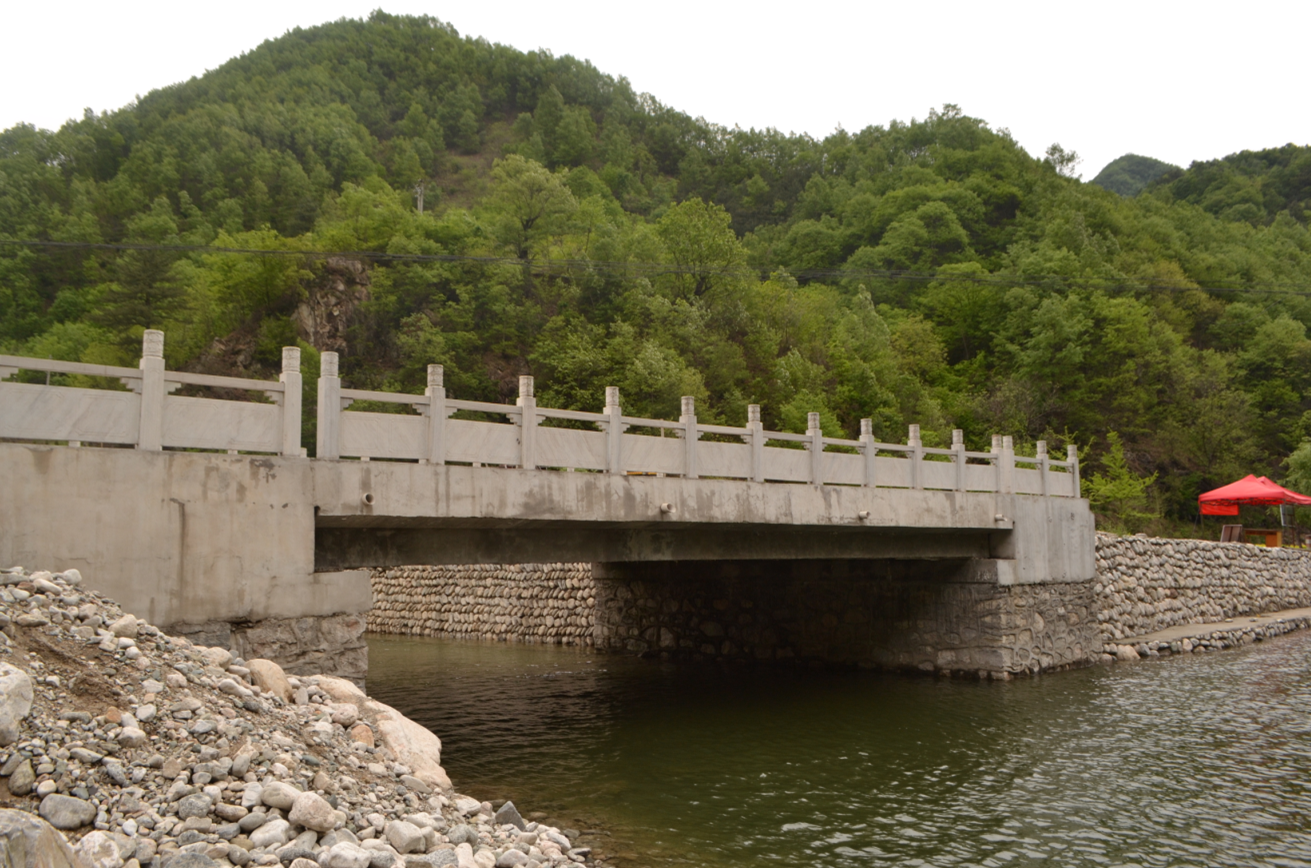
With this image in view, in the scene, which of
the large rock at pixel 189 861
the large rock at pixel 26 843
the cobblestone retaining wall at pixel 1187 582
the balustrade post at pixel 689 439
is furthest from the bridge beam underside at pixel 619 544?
the large rock at pixel 26 843

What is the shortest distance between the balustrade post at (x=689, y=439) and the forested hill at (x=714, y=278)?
1652cm

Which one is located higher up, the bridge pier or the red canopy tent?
the red canopy tent

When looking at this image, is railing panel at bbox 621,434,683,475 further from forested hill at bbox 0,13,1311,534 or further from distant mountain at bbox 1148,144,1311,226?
distant mountain at bbox 1148,144,1311,226

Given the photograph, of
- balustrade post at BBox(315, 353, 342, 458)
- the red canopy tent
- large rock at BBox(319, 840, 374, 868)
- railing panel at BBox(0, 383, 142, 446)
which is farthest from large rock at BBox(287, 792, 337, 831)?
the red canopy tent

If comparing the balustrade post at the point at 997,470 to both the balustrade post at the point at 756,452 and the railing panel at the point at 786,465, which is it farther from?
the balustrade post at the point at 756,452

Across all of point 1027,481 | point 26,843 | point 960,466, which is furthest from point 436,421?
point 1027,481

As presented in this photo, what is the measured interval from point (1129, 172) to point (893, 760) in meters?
158

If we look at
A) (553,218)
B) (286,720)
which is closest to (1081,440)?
(553,218)

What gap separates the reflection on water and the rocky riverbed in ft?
8.12

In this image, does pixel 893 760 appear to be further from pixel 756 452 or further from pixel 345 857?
pixel 345 857

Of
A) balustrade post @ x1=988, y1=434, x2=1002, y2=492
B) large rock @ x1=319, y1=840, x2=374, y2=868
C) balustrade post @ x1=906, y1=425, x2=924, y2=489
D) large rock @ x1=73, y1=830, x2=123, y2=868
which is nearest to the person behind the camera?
large rock @ x1=73, y1=830, x2=123, y2=868

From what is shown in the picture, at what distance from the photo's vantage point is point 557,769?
1346 centimetres

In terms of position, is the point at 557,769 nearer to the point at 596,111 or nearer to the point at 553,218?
the point at 553,218

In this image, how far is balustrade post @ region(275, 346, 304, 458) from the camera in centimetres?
1158
